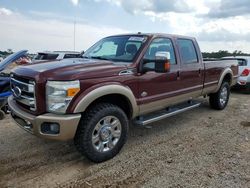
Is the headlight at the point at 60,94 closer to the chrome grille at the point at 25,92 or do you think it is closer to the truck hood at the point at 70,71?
the truck hood at the point at 70,71

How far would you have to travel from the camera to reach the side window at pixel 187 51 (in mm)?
5500

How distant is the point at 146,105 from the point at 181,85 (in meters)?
1.16

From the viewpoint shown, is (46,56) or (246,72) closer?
(246,72)

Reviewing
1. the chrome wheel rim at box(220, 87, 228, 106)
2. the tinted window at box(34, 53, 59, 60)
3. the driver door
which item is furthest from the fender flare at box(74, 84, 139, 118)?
→ the tinted window at box(34, 53, 59, 60)

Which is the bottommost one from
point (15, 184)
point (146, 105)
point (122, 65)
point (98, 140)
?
point (15, 184)

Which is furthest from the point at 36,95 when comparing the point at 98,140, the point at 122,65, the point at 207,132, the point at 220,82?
the point at 220,82

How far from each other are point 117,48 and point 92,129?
1849 mm

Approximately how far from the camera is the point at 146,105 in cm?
457

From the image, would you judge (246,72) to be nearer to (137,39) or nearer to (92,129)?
(137,39)

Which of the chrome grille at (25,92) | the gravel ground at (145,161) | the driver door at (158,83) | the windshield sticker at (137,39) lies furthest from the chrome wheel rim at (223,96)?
the chrome grille at (25,92)

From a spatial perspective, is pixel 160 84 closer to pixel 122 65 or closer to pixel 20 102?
pixel 122 65

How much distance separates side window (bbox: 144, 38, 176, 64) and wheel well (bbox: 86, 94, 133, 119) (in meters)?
0.83

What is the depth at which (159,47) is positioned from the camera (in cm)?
496

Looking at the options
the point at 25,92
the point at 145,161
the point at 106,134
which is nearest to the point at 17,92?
the point at 25,92
